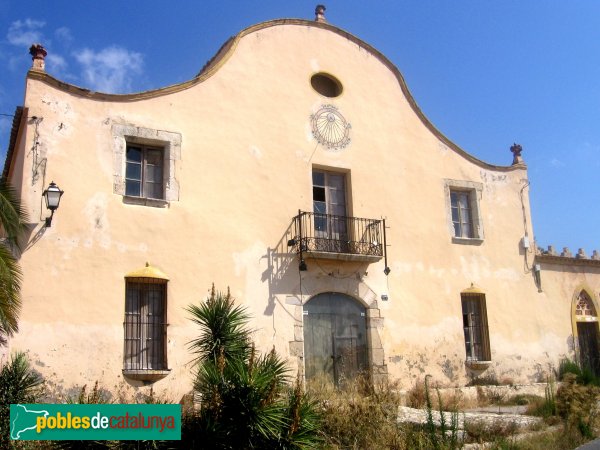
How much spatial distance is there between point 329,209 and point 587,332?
8.75 metres

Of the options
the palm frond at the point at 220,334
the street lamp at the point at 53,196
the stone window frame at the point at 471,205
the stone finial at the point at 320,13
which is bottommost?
the palm frond at the point at 220,334

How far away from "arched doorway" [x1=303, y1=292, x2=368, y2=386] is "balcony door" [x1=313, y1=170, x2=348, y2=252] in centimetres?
123

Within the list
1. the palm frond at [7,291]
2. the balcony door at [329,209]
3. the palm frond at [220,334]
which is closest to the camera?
the palm frond at [220,334]

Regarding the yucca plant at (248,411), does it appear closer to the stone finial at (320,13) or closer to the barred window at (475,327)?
the barred window at (475,327)

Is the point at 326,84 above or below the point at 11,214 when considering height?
above

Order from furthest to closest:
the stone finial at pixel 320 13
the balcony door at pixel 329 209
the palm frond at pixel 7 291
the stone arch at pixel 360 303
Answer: the stone finial at pixel 320 13, the balcony door at pixel 329 209, the stone arch at pixel 360 303, the palm frond at pixel 7 291

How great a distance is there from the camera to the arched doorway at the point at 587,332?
17844mm

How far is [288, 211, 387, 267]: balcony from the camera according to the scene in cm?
1380

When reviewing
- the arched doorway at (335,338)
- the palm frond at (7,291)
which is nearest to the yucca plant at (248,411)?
the palm frond at (7,291)

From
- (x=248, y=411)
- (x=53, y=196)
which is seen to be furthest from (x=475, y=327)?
(x=53, y=196)

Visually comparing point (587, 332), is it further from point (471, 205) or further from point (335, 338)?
point (335, 338)

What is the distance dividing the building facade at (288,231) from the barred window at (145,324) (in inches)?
1.0

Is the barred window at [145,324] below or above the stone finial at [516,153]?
below

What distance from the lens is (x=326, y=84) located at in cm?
1572
